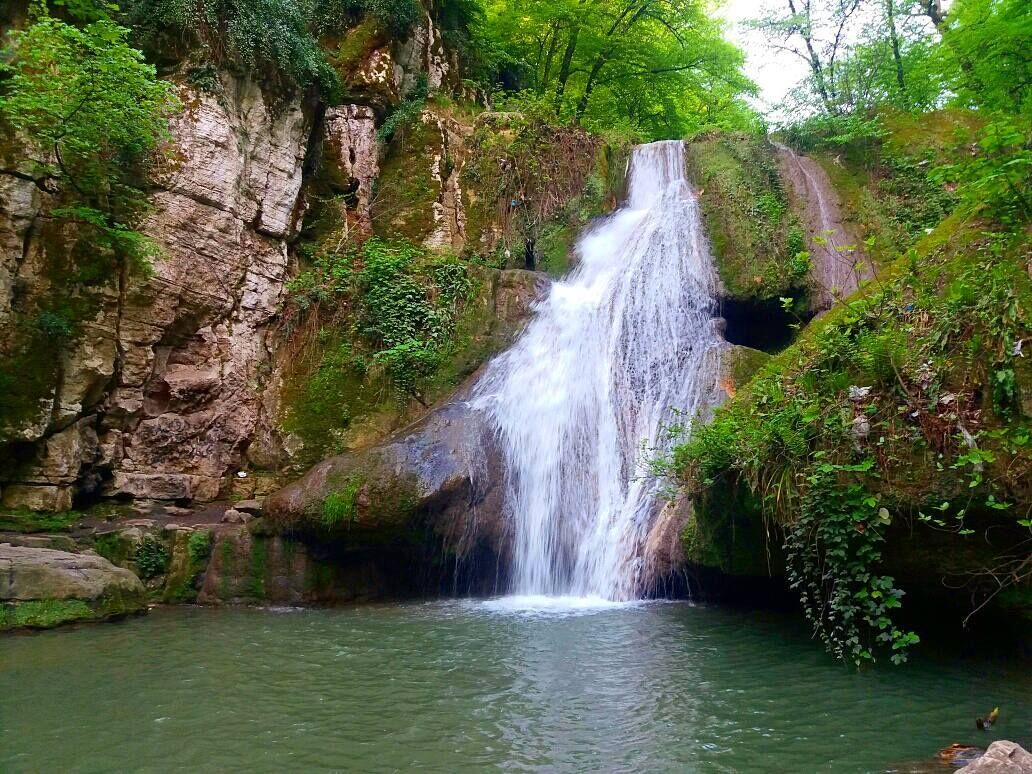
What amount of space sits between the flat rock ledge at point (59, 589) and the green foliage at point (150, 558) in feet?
3.21

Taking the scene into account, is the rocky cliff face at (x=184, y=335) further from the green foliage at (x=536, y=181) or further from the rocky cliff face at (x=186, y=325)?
the green foliage at (x=536, y=181)

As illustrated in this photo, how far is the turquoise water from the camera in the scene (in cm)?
393

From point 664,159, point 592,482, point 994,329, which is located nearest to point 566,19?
point 664,159

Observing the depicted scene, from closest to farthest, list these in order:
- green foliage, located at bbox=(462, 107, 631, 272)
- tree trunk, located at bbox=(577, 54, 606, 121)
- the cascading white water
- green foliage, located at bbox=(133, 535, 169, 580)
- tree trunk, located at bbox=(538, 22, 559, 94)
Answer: the cascading white water → green foliage, located at bbox=(133, 535, 169, 580) → green foliage, located at bbox=(462, 107, 631, 272) → tree trunk, located at bbox=(538, 22, 559, 94) → tree trunk, located at bbox=(577, 54, 606, 121)

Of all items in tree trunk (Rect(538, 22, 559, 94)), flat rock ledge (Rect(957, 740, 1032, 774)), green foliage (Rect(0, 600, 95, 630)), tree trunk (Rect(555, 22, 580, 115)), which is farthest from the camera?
tree trunk (Rect(538, 22, 559, 94))

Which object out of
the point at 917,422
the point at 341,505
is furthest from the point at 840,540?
the point at 341,505

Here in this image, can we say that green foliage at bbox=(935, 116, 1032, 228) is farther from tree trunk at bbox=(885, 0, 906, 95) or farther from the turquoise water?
tree trunk at bbox=(885, 0, 906, 95)

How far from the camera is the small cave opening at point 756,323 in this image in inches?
446

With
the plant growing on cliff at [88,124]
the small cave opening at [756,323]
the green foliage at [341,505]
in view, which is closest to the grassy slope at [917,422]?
the green foliage at [341,505]

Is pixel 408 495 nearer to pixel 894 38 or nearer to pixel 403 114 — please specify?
pixel 403 114

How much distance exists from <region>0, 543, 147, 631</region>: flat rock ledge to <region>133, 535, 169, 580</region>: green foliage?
3.21 feet

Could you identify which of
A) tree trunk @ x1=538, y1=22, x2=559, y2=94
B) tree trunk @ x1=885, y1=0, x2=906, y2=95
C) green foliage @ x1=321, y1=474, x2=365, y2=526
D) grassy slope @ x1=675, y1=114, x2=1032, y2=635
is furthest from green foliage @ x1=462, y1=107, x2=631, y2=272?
grassy slope @ x1=675, y1=114, x2=1032, y2=635

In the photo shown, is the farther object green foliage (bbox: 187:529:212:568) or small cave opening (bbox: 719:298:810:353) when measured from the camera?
small cave opening (bbox: 719:298:810:353)

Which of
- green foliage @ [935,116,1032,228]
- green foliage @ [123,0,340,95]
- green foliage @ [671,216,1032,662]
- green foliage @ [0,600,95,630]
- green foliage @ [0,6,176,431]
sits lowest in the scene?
green foliage @ [0,600,95,630]
